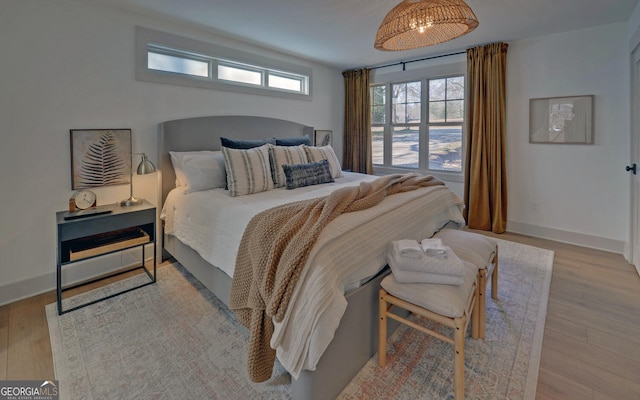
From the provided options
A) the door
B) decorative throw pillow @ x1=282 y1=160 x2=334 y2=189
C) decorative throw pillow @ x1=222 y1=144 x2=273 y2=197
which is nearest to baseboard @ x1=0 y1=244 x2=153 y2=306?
decorative throw pillow @ x1=222 y1=144 x2=273 y2=197

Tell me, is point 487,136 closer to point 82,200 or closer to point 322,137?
point 322,137

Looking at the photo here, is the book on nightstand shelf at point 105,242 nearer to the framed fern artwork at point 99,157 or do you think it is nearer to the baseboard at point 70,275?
the baseboard at point 70,275

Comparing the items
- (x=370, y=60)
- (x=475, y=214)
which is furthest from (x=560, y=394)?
(x=370, y=60)

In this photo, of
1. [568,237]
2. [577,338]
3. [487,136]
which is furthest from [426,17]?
[568,237]

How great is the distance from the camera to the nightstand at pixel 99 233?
2193 millimetres

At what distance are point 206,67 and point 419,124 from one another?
3.06 meters

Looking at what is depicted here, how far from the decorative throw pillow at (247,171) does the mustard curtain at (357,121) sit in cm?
257

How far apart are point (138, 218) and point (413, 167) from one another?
3.82 meters

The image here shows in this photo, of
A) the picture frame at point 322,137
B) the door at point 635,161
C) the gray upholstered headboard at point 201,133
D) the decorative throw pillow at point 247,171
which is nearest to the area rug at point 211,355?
the decorative throw pillow at point 247,171

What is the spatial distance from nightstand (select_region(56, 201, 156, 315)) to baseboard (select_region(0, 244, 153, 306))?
7 cm

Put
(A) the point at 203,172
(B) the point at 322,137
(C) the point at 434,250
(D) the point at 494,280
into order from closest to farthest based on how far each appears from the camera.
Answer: (C) the point at 434,250 < (D) the point at 494,280 < (A) the point at 203,172 < (B) the point at 322,137

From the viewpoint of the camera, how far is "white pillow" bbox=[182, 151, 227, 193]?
2764 mm

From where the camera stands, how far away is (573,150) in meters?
3.51

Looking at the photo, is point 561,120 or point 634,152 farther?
point 561,120
